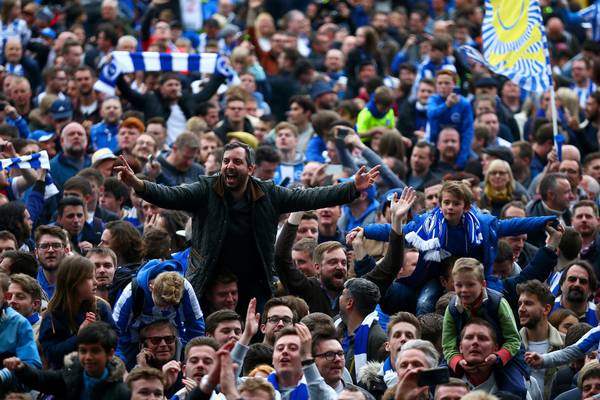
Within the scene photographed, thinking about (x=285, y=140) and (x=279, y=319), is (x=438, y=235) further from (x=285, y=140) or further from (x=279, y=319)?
(x=285, y=140)

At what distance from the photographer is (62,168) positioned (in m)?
16.7

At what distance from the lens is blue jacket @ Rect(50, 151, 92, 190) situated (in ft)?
54.4

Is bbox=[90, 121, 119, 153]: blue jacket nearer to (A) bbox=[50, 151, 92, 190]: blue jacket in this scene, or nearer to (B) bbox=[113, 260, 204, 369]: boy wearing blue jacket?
(A) bbox=[50, 151, 92, 190]: blue jacket

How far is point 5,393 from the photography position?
10.2m

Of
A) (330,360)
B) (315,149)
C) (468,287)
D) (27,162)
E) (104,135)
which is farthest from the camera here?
(104,135)

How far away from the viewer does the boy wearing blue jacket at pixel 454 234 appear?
41.0 ft

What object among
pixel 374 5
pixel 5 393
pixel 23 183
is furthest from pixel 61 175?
pixel 374 5

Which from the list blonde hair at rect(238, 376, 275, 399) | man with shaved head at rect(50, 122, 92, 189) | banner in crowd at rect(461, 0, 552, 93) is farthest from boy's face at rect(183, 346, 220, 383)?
banner in crowd at rect(461, 0, 552, 93)

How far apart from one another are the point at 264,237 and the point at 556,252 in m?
2.41

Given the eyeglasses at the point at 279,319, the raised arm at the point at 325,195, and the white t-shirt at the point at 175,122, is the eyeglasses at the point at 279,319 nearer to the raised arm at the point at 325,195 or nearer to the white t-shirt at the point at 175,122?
the raised arm at the point at 325,195

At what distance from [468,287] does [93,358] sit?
268 centimetres

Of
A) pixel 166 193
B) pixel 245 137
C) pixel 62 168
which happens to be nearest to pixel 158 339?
pixel 166 193

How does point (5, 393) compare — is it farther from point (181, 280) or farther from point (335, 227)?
point (335, 227)

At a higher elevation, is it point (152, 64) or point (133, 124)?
point (152, 64)
